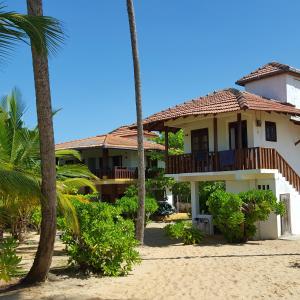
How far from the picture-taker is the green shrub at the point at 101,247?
11.4 m

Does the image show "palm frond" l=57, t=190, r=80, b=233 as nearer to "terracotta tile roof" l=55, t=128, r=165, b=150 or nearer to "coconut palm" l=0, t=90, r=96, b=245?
"coconut palm" l=0, t=90, r=96, b=245

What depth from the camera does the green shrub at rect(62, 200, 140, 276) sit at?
1143cm

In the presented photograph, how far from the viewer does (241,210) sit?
16984 mm

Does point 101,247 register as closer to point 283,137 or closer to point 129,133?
point 283,137

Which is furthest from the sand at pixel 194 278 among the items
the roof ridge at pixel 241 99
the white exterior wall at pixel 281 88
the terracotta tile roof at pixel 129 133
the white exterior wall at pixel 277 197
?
the terracotta tile roof at pixel 129 133

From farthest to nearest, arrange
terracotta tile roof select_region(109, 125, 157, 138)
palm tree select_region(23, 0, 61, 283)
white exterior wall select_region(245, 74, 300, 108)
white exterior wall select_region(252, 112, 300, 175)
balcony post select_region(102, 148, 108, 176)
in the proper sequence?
terracotta tile roof select_region(109, 125, 157, 138) < balcony post select_region(102, 148, 108, 176) < white exterior wall select_region(245, 74, 300, 108) < white exterior wall select_region(252, 112, 300, 175) < palm tree select_region(23, 0, 61, 283)

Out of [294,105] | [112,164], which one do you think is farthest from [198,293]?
[112,164]

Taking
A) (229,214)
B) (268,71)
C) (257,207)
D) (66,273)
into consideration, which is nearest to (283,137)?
(268,71)

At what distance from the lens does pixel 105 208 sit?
41.1 ft

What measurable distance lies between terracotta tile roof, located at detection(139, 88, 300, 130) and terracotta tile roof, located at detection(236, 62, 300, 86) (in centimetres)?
165

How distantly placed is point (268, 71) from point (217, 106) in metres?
5.43

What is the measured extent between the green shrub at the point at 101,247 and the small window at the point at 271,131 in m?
9.68

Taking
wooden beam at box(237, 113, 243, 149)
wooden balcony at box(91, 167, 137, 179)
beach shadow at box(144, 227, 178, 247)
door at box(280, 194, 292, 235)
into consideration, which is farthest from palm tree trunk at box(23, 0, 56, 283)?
wooden balcony at box(91, 167, 137, 179)

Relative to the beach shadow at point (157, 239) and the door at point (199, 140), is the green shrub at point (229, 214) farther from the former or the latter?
the door at point (199, 140)
